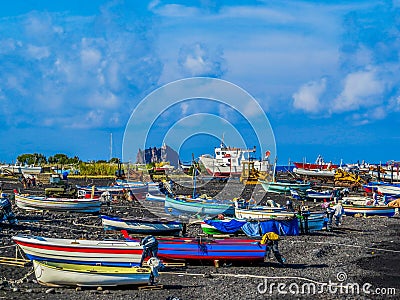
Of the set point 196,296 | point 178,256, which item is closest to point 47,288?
point 196,296

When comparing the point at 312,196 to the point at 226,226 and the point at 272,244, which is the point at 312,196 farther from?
the point at 272,244

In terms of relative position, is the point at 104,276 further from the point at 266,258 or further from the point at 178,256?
the point at 266,258

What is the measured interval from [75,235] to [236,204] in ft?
37.8

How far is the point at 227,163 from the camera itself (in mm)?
93062

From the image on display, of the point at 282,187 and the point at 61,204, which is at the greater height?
the point at 282,187

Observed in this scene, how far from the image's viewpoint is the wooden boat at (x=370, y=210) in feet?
130

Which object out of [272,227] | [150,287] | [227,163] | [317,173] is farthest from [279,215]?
[227,163]

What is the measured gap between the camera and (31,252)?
18.8 meters

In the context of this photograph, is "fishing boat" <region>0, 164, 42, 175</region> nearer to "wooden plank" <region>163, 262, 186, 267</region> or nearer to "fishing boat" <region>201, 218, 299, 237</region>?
"fishing boat" <region>201, 218, 299, 237</region>

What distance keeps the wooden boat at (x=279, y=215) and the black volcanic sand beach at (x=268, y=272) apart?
0.61 meters

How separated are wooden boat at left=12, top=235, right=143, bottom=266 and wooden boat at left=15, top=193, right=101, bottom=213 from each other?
60.8 feet

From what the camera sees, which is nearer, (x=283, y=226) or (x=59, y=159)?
(x=283, y=226)

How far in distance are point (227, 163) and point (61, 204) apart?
5723 centimetres

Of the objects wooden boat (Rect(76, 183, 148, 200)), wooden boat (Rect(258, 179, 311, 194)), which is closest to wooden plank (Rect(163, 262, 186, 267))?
wooden boat (Rect(76, 183, 148, 200))
